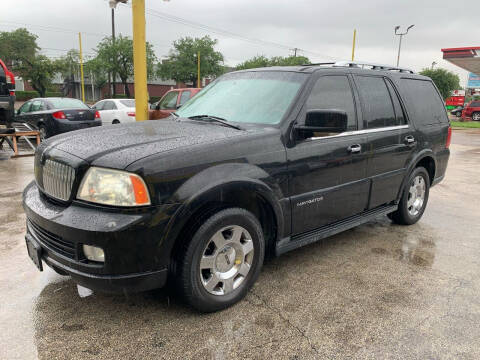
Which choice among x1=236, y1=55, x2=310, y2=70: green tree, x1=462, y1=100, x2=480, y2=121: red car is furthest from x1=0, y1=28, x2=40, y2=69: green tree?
x1=462, y1=100, x2=480, y2=121: red car

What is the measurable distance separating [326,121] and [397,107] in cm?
172

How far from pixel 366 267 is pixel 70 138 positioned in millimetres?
2826

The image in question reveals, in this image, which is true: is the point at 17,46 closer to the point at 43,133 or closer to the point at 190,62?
the point at 190,62

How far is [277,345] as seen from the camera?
2.48 metres

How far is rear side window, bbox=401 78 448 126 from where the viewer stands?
4535 millimetres

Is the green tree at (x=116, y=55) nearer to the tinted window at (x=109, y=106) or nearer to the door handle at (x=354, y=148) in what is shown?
the tinted window at (x=109, y=106)

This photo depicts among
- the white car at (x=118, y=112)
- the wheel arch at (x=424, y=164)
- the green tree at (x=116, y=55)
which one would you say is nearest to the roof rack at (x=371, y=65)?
the wheel arch at (x=424, y=164)

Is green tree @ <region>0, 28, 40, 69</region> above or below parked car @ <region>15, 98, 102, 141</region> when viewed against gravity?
above

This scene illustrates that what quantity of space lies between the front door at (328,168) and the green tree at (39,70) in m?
45.6

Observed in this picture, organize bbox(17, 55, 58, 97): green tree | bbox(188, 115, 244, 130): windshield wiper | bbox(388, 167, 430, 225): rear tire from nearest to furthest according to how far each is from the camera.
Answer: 1. bbox(188, 115, 244, 130): windshield wiper
2. bbox(388, 167, 430, 225): rear tire
3. bbox(17, 55, 58, 97): green tree

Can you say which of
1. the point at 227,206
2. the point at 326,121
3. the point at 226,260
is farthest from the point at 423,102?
the point at 226,260

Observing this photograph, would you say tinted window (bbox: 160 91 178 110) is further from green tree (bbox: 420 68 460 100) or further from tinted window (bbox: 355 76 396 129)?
green tree (bbox: 420 68 460 100)

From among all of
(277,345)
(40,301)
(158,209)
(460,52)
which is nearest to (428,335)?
(277,345)

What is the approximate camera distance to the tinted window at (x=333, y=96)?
3.44 m
